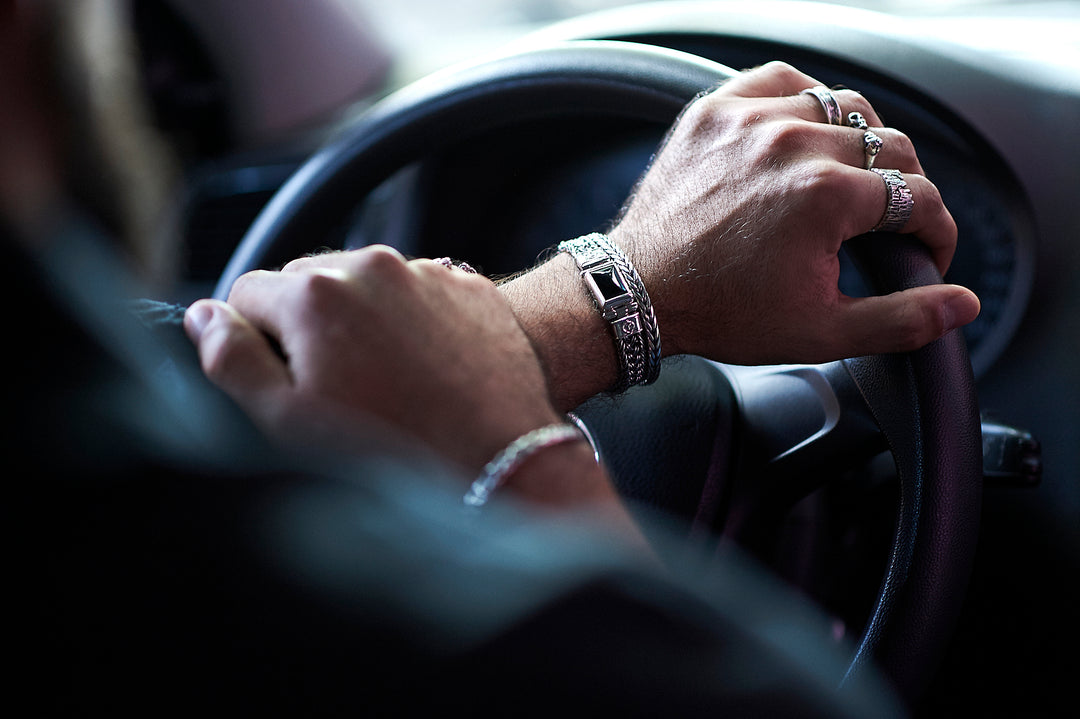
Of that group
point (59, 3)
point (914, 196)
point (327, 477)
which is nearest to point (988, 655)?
point (914, 196)

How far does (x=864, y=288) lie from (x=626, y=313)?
426mm

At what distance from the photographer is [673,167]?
743mm

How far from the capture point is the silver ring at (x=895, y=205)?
0.62 metres

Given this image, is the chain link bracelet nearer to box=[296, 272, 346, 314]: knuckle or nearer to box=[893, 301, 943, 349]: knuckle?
box=[296, 272, 346, 314]: knuckle

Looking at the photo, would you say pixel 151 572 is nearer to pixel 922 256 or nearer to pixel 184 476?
pixel 184 476

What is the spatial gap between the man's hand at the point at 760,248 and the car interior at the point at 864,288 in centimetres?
3

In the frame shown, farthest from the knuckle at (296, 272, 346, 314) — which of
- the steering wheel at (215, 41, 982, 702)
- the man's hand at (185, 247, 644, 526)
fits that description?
the steering wheel at (215, 41, 982, 702)

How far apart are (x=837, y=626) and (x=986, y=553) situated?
0.61ft

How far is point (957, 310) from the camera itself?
0.61 m

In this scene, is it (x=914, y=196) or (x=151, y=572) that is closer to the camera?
(x=151, y=572)

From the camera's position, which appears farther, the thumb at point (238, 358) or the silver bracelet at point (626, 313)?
the silver bracelet at point (626, 313)

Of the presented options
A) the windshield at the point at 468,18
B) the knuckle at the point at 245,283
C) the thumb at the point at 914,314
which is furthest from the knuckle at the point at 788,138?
the windshield at the point at 468,18

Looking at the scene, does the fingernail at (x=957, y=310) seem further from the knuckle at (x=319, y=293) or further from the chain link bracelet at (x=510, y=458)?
the knuckle at (x=319, y=293)

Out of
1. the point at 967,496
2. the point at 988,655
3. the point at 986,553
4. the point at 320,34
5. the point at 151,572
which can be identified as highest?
the point at 320,34
